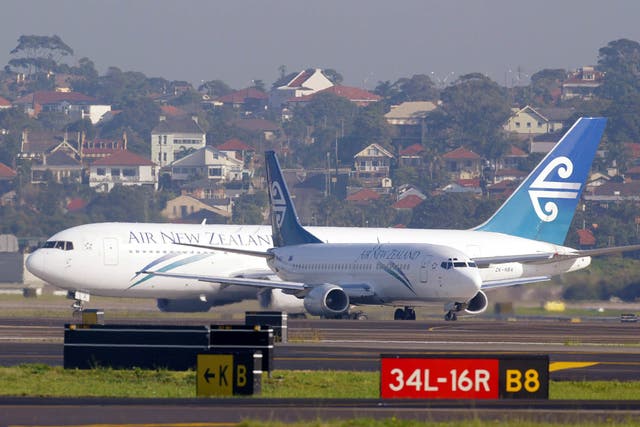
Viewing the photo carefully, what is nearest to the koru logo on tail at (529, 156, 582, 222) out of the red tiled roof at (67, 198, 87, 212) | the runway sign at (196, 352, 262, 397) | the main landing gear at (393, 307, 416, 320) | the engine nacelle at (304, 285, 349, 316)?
the main landing gear at (393, 307, 416, 320)

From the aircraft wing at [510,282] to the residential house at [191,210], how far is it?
12101 cm

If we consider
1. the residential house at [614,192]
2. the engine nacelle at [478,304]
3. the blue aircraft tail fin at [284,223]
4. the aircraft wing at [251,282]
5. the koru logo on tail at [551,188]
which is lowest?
the engine nacelle at [478,304]

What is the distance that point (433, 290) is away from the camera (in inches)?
2368

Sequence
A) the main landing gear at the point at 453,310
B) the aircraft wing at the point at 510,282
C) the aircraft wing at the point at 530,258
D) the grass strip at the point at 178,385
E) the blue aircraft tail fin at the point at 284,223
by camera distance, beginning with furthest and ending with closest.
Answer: the blue aircraft tail fin at the point at 284,223 < the aircraft wing at the point at 530,258 < the aircraft wing at the point at 510,282 < the main landing gear at the point at 453,310 < the grass strip at the point at 178,385

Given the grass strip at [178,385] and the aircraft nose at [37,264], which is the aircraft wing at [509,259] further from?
the grass strip at [178,385]

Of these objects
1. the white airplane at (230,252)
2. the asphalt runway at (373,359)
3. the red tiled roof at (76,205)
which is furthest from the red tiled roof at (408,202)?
the asphalt runway at (373,359)

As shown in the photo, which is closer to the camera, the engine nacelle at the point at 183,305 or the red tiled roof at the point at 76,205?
the engine nacelle at the point at 183,305

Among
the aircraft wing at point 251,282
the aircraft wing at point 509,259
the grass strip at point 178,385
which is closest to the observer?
the grass strip at point 178,385

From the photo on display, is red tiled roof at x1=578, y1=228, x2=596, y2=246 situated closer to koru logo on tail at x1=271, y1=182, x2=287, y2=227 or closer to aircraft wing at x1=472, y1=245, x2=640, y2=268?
koru logo on tail at x1=271, y1=182, x2=287, y2=227

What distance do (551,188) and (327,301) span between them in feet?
51.9

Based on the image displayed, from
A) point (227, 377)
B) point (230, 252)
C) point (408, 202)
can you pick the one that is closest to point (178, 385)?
point (227, 377)

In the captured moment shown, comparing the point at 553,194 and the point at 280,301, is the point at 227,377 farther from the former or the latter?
the point at 553,194

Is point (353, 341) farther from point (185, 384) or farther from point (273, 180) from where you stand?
point (273, 180)

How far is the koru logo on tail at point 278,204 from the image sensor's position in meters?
68.4
